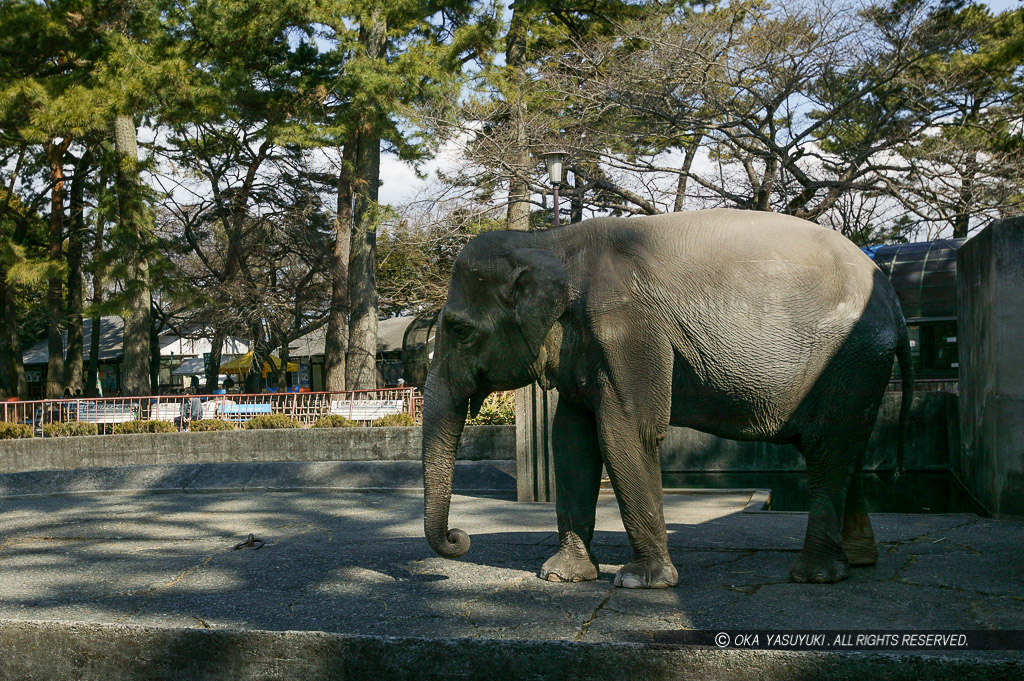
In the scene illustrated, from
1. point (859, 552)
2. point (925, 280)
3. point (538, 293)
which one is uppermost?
point (925, 280)

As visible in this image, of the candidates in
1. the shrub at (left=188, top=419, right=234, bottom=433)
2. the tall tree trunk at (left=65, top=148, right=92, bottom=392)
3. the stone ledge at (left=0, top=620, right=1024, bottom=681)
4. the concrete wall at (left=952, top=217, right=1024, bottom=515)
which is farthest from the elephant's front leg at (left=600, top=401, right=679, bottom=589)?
the tall tree trunk at (left=65, top=148, right=92, bottom=392)

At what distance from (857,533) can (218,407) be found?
14.8 meters

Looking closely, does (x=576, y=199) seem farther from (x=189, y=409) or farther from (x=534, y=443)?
(x=534, y=443)

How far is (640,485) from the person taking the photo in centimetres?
493

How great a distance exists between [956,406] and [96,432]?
14.4m

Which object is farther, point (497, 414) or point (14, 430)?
point (14, 430)

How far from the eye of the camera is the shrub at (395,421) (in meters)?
15.2

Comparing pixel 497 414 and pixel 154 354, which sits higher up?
pixel 154 354

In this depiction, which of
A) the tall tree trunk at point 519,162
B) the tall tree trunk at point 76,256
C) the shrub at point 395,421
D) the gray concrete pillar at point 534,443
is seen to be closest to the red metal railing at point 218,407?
the shrub at point 395,421

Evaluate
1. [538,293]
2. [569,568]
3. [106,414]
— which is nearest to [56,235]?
[106,414]

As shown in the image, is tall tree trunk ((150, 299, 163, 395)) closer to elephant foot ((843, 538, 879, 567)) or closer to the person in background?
the person in background

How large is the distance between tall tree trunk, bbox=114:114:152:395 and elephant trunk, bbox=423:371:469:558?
18.8 m

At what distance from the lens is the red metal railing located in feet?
55.2

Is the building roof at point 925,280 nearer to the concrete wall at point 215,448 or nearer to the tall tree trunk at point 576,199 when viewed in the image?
the tall tree trunk at point 576,199
